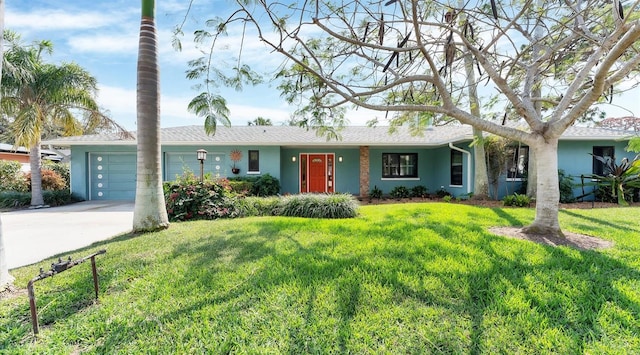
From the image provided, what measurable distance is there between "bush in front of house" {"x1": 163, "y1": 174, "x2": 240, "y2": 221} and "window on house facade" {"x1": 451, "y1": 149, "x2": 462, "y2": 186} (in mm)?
9618

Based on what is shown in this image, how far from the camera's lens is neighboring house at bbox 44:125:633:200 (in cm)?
1196

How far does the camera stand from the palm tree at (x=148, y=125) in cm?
593

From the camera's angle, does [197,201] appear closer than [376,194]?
Yes

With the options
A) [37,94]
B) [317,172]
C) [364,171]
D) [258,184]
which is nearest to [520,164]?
[364,171]

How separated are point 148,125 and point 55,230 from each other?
3.88 meters

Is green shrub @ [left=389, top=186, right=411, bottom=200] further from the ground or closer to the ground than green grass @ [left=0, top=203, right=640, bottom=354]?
further from the ground

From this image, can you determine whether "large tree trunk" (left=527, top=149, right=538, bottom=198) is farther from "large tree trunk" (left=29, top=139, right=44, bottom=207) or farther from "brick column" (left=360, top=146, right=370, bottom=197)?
"large tree trunk" (left=29, top=139, right=44, bottom=207)

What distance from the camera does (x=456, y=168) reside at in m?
12.8

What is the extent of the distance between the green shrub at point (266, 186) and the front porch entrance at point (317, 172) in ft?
6.60

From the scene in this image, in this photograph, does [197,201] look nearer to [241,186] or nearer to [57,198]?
[241,186]

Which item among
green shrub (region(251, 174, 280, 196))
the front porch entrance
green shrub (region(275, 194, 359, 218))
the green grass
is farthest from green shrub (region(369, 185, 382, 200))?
the green grass

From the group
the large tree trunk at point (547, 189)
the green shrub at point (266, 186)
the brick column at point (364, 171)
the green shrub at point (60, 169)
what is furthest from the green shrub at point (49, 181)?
the large tree trunk at point (547, 189)

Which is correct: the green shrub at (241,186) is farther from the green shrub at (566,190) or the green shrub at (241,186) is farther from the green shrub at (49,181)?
the green shrub at (566,190)

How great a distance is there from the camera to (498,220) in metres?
6.71
